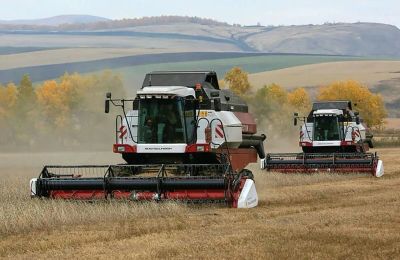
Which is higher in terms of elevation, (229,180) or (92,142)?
(229,180)

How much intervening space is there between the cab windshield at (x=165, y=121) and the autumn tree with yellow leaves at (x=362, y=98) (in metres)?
62.1

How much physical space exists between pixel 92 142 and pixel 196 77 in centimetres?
4558

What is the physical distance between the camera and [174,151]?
17172mm

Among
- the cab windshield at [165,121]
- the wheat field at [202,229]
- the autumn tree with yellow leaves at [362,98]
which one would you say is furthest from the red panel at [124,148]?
the autumn tree with yellow leaves at [362,98]

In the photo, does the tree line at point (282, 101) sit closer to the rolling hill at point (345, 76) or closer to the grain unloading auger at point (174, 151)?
the rolling hill at point (345, 76)

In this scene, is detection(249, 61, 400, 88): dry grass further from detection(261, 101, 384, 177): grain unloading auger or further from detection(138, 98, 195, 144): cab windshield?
detection(138, 98, 195, 144): cab windshield

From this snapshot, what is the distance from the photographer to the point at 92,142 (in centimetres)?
6372

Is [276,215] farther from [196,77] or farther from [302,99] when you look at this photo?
[302,99]

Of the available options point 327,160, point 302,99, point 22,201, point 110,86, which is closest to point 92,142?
point 110,86

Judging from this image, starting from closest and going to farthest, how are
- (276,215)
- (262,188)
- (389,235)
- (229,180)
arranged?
1. (389,235)
2. (276,215)
3. (229,180)
4. (262,188)

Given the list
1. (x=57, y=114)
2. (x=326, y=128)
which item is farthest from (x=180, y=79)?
(x=57, y=114)

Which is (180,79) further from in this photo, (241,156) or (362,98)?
(362,98)

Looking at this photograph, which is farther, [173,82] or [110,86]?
[110,86]

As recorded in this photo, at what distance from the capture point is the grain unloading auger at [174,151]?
14.6 meters
